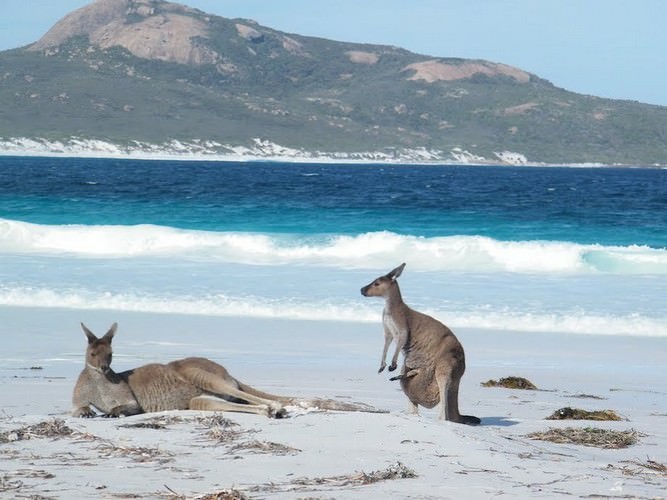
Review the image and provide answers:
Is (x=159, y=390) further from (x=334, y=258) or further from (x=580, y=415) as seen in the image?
(x=334, y=258)

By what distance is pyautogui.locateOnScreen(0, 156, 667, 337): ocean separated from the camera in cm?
1802

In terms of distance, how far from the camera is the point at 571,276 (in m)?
24.7

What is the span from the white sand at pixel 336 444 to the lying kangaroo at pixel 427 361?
0.69 feet

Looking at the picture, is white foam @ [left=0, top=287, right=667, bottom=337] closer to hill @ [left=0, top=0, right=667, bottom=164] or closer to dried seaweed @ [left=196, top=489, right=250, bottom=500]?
dried seaweed @ [left=196, top=489, right=250, bottom=500]

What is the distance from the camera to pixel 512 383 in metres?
11.2

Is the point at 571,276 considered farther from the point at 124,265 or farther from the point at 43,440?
the point at 43,440

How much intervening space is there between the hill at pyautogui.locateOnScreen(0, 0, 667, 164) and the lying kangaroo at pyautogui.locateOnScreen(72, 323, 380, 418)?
12653 cm

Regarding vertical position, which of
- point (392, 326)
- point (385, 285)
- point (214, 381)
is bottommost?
point (214, 381)

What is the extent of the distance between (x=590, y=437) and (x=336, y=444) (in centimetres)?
210

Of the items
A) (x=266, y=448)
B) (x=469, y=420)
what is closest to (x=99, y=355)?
Result: (x=266, y=448)

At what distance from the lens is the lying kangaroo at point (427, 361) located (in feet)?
27.2

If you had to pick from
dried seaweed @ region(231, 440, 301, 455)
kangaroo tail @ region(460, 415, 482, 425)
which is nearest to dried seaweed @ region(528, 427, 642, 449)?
kangaroo tail @ region(460, 415, 482, 425)

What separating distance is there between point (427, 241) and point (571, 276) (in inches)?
196

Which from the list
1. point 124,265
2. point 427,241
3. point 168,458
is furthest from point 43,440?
point 427,241
